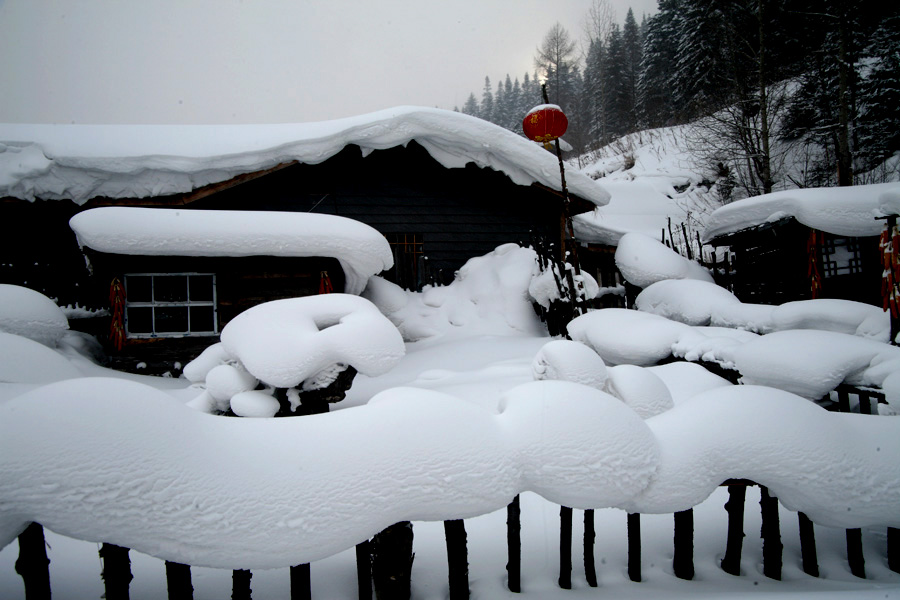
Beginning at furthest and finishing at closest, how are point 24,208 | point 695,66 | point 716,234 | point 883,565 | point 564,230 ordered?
point 695,66 < point 564,230 < point 716,234 < point 24,208 < point 883,565

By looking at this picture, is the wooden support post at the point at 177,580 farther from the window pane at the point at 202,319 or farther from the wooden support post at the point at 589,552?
the window pane at the point at 202,319

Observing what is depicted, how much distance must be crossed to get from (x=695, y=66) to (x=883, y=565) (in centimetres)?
2986

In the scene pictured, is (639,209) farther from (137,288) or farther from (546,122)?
(137,288)

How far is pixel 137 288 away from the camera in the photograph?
7.72 metres

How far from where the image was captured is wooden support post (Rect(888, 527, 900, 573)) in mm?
2166

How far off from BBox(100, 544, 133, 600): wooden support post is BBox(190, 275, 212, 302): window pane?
676cm

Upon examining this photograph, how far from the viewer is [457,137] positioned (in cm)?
944

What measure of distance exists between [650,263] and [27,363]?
9409mm

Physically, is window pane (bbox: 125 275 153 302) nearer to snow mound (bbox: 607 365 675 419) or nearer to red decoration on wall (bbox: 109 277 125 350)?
red decoration on wall (bbox: 109 277 125 350)

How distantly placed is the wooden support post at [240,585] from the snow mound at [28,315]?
18.8 ft

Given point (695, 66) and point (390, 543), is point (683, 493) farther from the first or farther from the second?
point (695, 66)

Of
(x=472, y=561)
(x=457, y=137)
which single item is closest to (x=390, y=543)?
(x=472, y=561)

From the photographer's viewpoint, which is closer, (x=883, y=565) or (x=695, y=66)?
(x=883, y=565)

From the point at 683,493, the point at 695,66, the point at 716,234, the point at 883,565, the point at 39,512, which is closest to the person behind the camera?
the point at 39,512
